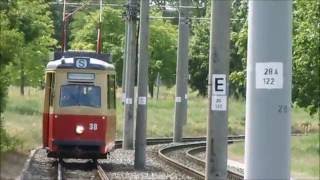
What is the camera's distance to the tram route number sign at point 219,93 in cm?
966

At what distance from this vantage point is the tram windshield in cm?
2034

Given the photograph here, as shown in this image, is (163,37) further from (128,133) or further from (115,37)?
(128,133)

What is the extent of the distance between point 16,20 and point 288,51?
14.6 meters

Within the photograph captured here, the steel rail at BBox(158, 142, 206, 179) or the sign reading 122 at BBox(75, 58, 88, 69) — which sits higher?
the sign reading 122 at BBox(75, 58, 88, 69)

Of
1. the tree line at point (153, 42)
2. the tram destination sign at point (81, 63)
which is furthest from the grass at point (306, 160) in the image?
the tram destination sign at point (81, 63)

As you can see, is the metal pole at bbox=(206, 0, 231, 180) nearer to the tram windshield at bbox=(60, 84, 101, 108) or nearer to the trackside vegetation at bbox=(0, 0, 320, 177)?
the trackside vegetation at bbox=(0, 0, 320, 177)

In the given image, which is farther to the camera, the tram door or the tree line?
the tram door

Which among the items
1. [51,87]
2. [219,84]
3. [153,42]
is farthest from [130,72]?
[153,42]

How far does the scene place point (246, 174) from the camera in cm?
452

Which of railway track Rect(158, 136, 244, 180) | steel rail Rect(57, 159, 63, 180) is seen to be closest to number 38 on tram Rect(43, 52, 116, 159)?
steel rail Rect(57, 159, 63, 180)

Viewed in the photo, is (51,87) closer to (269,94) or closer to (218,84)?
(218,84)

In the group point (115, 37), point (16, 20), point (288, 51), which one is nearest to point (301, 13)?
point (16, 20)

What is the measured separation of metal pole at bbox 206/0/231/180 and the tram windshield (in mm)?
10505

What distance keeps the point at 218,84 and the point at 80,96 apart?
10938 millimetres
